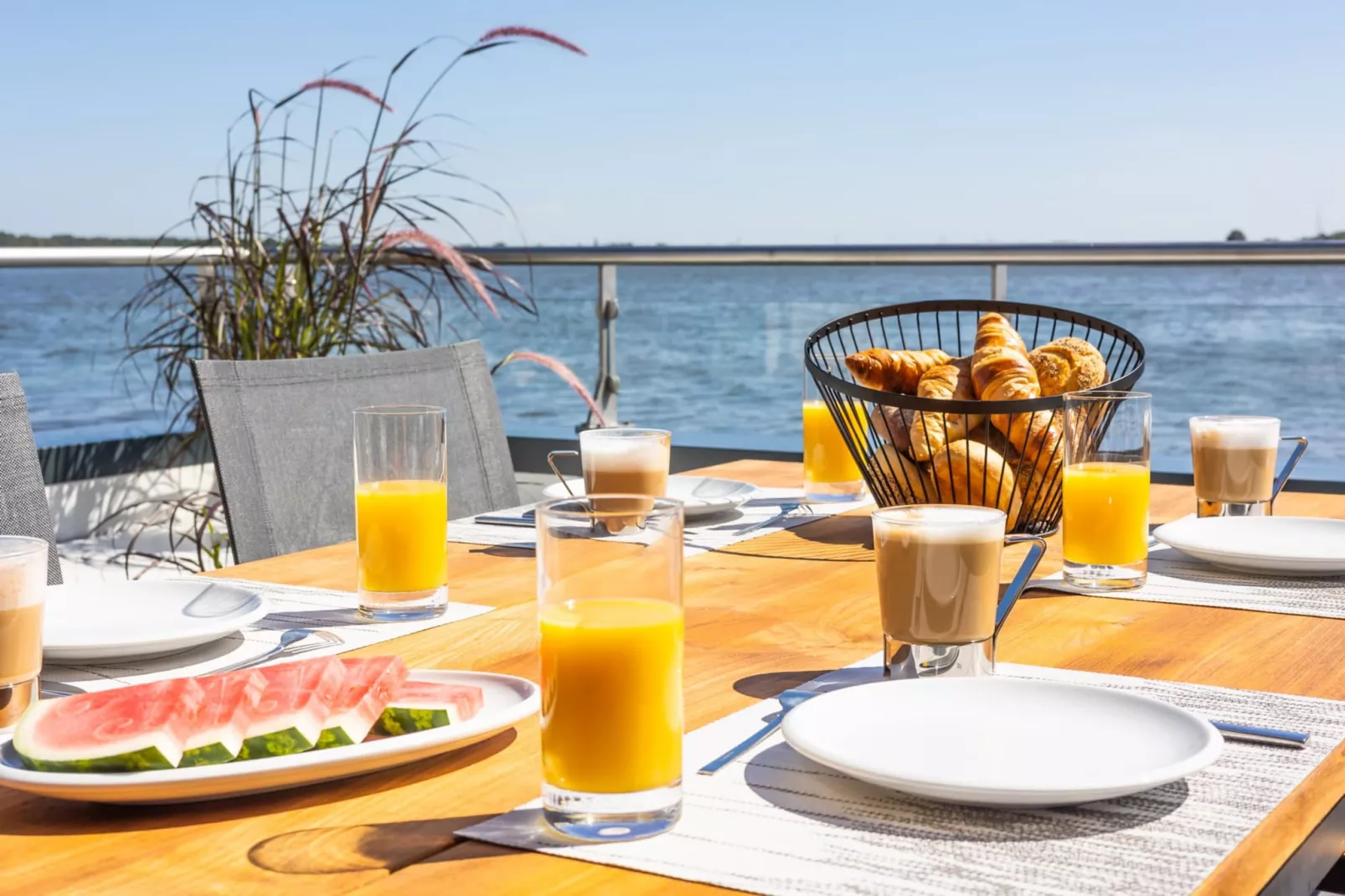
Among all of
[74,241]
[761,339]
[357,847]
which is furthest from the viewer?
[761,339]

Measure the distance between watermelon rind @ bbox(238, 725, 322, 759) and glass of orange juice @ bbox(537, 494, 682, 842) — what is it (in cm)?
15

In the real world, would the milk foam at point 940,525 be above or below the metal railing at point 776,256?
below

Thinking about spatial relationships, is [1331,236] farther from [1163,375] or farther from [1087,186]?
[1087,186]

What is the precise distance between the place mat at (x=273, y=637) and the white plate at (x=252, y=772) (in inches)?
8.8

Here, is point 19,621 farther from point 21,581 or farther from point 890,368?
point 890,368

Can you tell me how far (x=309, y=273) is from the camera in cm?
319

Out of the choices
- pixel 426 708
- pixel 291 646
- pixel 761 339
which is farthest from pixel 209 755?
pixel 761 339

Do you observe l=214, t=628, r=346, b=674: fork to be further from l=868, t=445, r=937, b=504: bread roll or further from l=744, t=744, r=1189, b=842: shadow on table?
Answer: l=868, t=445, r=937, b=504: bread roll

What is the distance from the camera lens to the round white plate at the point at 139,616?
104 cm

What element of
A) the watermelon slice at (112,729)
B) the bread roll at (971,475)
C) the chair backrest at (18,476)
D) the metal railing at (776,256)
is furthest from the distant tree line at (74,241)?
the watermelon slice at (112,729)

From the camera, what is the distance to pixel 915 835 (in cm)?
70

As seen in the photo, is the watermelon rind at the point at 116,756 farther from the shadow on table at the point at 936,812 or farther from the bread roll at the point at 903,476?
the bread roll at the point at 903,476

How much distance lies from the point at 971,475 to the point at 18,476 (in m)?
1.05

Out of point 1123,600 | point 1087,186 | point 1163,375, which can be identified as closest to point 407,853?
point 1123,600
